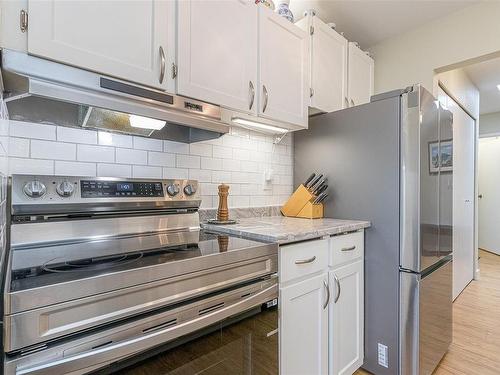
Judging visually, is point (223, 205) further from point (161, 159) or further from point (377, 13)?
point (377, 13)

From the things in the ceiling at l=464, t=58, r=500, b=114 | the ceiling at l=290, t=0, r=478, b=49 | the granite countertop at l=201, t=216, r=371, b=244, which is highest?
the ceiling at l=464, t=58, r=500, b=114

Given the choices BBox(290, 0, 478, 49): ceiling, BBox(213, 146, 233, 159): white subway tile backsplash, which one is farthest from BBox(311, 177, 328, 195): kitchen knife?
BBox(290, 0, 478, 49): ceiling

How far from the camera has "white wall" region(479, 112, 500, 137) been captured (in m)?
4.91

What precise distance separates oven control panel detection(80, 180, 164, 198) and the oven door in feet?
2.13

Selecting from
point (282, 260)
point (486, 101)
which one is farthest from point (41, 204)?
point (486, 101)

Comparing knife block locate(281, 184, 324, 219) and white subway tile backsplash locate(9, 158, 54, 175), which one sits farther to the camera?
knife block locate(281, 184, 324, 219)

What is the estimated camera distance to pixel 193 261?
0.89m

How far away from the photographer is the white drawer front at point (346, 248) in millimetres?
1502

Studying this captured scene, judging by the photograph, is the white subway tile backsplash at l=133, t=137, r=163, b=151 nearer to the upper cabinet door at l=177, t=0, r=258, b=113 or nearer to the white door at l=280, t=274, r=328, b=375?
the upper cabinet door at l=177, t=0, r=258, b=113

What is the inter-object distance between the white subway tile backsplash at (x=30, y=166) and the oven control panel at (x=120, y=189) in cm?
15

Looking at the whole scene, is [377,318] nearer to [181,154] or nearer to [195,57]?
[181,154]

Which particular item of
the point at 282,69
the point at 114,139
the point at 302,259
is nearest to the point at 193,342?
the point at 302,259

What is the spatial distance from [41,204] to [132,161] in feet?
1.48

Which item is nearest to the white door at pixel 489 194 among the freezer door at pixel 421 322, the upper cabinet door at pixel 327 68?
the freezer door at pixel 421 322
